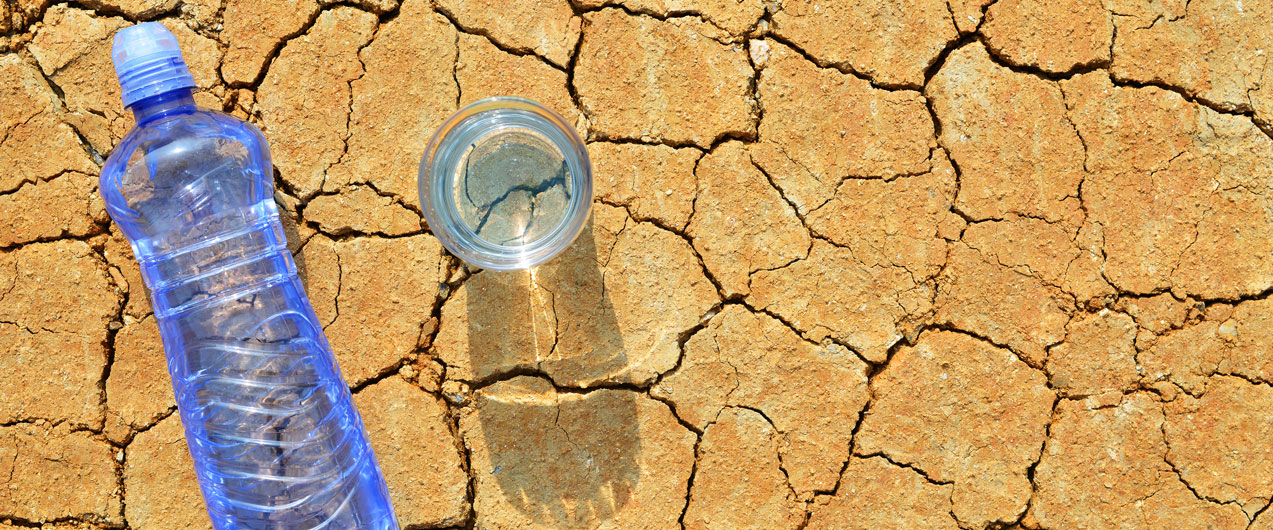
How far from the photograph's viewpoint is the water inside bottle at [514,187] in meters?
2.40

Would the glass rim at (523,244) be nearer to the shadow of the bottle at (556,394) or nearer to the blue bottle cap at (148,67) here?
the shadow of the bottle at (556,394)

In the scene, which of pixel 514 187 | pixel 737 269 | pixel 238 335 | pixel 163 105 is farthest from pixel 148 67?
pixel 737 269

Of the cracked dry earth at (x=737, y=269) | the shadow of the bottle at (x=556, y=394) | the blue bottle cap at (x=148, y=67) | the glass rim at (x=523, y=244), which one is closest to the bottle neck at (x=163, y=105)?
the blue bottle cap at (x=148, y=67)

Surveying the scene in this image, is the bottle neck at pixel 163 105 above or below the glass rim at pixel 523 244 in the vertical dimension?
above

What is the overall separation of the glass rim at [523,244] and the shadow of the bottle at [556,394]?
0.10 meters

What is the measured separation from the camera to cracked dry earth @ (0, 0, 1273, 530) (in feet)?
8.13

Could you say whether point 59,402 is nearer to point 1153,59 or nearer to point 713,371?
point 713,371

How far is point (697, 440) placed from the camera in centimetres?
252

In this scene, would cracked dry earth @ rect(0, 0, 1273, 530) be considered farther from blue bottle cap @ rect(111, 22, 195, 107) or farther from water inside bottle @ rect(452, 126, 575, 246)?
blue bottle cap @ rect(111, 22, 195, 107)

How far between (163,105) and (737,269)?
1578 mm

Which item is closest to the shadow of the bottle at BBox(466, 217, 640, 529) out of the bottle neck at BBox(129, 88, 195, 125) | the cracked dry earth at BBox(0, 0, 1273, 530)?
the cracked dry earth at BBox(0, 0, 1273, 530)

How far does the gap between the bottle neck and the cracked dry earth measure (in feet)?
0.80

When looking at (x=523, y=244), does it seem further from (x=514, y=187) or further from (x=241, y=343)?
(x=241, y=343)

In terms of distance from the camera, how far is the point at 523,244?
2400 millimetres
